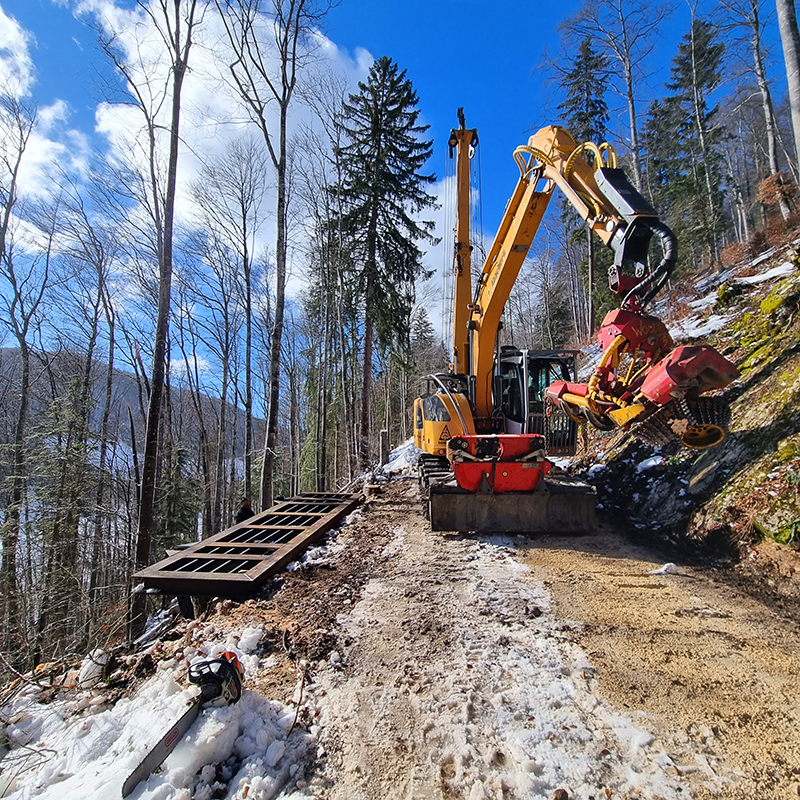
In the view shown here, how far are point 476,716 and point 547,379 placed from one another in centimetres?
594

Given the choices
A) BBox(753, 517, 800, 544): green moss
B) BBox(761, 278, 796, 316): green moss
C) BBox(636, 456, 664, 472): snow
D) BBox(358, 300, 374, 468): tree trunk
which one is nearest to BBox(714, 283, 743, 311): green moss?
BBox(761, 278, 796, 316): green moss

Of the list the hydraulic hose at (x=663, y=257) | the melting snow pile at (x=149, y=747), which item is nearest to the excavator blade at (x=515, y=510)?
the hydraulic hose at (x=663, y=257)

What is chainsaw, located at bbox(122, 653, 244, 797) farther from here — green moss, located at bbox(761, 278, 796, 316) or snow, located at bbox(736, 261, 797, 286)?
snow, located at bbox(736, 261, 797, 286)

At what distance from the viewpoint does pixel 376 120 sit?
1641 centimetres

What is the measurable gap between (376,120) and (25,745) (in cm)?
1921

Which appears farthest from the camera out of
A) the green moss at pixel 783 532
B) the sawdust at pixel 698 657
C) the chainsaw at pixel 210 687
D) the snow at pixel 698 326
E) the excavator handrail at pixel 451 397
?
the snow at pixel 698 326

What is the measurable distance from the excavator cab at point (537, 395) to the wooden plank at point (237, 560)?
3515 mm

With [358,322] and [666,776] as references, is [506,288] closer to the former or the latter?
[666,776]

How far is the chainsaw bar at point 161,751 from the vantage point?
6.34 feet

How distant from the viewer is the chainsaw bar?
6.34ft

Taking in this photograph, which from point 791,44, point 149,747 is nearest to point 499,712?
point 149,747

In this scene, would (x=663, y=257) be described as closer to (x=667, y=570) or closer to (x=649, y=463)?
(x=667, y=570)

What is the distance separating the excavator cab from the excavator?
20 millimetres

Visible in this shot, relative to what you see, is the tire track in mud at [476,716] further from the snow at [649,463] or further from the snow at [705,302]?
the snow at [705,302]
